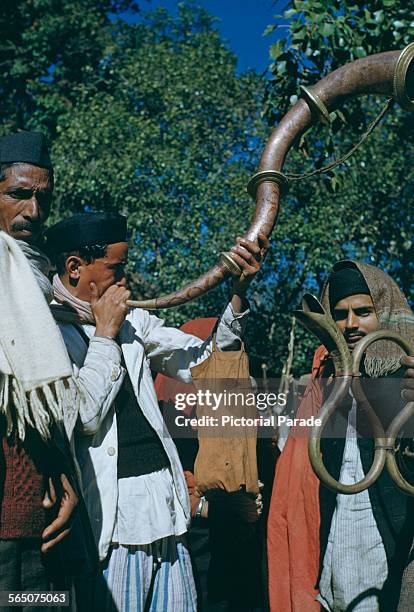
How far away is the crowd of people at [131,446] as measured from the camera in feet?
7.25

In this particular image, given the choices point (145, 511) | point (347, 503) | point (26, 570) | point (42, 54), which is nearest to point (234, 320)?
point (145, 511)

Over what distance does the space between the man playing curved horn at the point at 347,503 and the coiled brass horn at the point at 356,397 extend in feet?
0.64

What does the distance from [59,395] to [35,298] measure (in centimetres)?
30

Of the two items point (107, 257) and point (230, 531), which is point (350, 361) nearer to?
point (107, 257)

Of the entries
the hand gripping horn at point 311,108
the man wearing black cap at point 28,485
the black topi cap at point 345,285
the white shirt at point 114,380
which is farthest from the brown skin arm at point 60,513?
the black topi cap at point 345,285

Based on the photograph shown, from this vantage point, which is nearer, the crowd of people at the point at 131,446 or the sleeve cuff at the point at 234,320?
the crowd of people at the point at 131,446

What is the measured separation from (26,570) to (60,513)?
0.57 feet

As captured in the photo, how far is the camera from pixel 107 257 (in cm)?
279

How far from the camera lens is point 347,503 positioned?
2.97 metres

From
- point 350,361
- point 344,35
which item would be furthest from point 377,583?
point 344,35

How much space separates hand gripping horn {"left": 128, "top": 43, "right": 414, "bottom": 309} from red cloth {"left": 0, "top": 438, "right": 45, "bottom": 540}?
0.74m

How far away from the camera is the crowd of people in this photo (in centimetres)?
221

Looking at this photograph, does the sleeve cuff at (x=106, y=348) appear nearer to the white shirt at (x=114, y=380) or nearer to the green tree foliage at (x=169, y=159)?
the white shirt at (x=114, y=380)

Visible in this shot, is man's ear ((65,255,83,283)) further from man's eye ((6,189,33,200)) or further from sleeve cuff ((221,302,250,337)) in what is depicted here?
sleeve cuff ((221,302,250,337))
